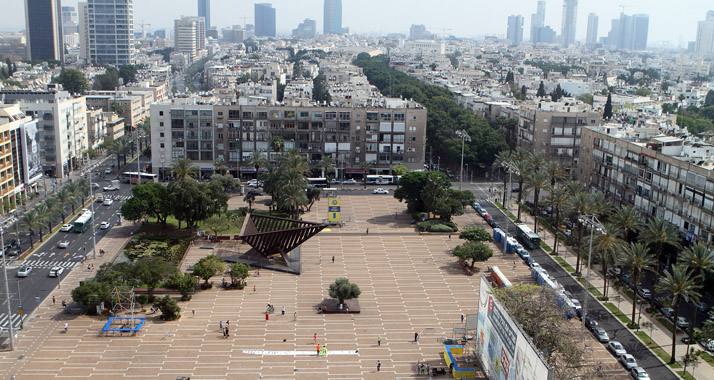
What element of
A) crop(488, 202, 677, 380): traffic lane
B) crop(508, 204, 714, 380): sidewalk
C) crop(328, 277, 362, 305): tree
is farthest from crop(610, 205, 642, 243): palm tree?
crop(328, 277, 362, 305): tree

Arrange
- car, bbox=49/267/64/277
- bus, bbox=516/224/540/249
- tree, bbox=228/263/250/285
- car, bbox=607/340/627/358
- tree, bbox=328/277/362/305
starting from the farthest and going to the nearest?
bus, bbox=516/224/540/249
car, bbox=49/267/64/277
tree, bbox=228/263/250/285
tree, bbox=328/277/362/305
car, bbox=607/340/627/358

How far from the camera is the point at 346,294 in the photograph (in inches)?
2849

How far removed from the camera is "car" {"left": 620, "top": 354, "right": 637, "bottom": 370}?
6091cm

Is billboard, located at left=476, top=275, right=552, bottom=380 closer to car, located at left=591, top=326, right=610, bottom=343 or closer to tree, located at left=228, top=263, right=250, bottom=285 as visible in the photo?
car, located at left=591, top=326, right=610, bottom=343

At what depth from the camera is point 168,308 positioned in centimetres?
6844

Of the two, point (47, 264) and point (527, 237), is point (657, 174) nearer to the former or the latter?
point (527, 237)

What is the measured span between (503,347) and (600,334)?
19.7 meters

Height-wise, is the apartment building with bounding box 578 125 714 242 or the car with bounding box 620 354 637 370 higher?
the apartment building with bounding box 578 125 714 242

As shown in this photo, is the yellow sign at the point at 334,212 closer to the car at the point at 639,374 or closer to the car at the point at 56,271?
the car at the point at 56,271

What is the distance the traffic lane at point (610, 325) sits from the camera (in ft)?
Result: 202

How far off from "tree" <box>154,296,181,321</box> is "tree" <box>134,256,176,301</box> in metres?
3.14

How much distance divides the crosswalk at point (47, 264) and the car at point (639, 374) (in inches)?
2532

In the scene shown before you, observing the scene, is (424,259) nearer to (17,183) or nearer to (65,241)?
(65,241)

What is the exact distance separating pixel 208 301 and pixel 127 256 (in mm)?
19327
